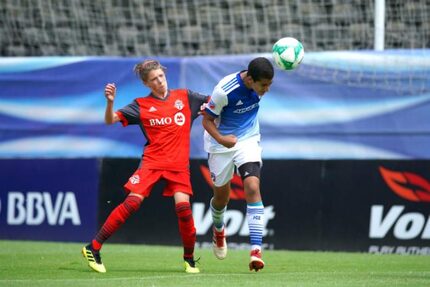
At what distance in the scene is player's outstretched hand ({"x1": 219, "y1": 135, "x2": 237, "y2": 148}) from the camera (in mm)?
9852

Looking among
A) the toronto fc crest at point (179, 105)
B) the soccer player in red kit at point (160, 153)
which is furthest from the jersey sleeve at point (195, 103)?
the toronto fc crest at point (179, 105)

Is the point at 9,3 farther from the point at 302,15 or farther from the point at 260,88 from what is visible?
the point at 260,88

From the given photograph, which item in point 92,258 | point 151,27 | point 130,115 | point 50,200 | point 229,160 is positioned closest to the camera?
point 92,258

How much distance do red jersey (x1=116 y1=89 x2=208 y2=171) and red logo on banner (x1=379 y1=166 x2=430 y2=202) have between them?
4.51 metres

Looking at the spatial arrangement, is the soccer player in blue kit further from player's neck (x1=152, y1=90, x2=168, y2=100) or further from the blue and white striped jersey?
player's neck (x1=152, y1=90, x2=168, y2=100)

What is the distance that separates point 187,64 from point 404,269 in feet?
19.0

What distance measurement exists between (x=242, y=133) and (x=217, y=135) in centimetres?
43

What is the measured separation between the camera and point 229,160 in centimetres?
1041

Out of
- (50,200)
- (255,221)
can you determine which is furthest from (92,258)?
(50,200)

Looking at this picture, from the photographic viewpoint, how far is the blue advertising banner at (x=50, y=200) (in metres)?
15.0

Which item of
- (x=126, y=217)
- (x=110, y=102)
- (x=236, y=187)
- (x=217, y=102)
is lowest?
(x=236, y=187)

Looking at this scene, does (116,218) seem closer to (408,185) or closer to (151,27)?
(408,185)

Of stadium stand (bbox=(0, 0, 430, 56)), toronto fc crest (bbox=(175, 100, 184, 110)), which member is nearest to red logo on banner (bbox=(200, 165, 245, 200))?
stadium stand (bbox=(0, 0, 430, 56))

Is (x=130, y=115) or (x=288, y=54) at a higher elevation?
(x=288, y=54)
